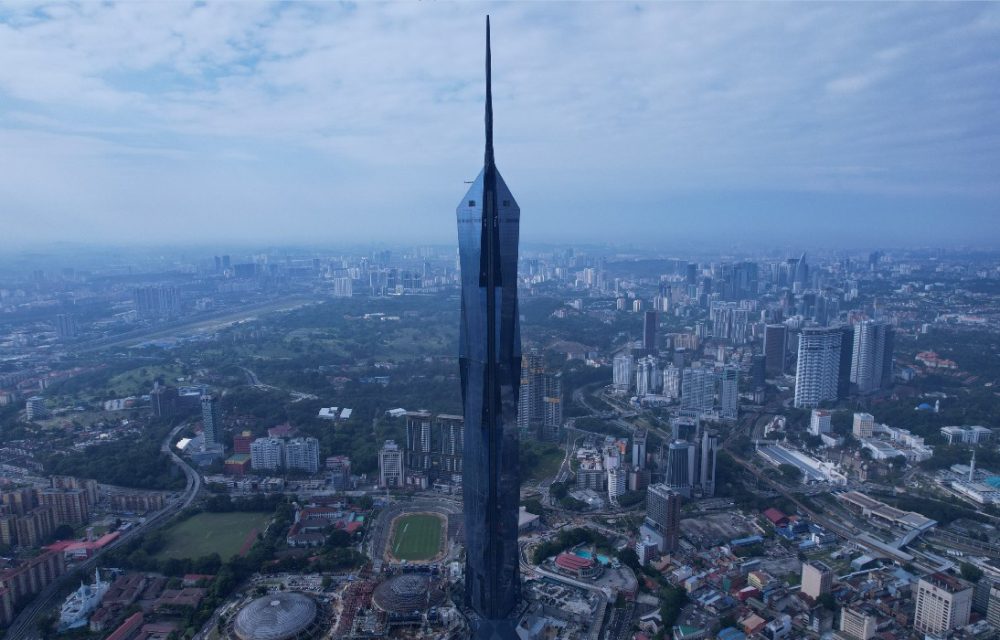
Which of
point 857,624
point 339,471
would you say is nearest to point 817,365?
point 857,624

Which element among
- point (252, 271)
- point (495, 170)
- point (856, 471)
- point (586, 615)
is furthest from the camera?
point (252, 271)

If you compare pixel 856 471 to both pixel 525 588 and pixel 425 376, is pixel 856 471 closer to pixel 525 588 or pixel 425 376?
pixel 525 588

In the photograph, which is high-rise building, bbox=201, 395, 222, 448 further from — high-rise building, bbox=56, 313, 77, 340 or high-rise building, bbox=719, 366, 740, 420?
high-rise building, bbox=56, 313, 77, 340

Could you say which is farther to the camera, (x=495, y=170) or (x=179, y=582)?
(x=179, y=582)

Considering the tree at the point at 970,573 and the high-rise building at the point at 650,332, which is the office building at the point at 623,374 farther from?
the tree at the point at 970,573

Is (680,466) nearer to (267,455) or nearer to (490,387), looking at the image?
(490,387)

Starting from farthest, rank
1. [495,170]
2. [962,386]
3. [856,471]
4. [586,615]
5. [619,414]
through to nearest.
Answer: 1. [962,386]
2. [619,414]
3. [856,471]
4. [586,615]
5. [495,170]

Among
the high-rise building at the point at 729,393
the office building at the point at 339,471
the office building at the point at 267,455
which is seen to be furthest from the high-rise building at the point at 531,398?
the office building at the point at 267,455

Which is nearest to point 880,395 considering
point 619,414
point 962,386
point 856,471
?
point 962,386

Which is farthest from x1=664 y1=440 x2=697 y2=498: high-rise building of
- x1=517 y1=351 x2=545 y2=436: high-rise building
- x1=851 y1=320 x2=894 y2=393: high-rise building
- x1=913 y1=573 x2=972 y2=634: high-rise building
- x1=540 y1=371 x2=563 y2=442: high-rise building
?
x1=851 y1=320 x2=894 y2=393: high-rise building
